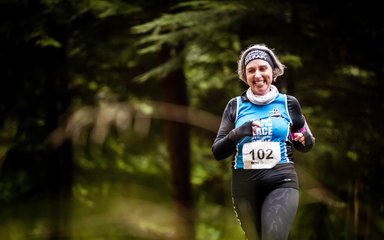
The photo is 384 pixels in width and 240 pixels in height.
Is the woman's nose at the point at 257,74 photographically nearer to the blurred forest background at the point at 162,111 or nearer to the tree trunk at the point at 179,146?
the blurred forest background at the point at 162,111

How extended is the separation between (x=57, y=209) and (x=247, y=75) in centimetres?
554

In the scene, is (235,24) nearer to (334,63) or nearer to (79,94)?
(334,63)

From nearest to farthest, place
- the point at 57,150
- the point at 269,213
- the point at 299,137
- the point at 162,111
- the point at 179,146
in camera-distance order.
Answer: the point at 269,213 → the point at 299,137 → the point at 162,111 → the point at 57,150 → the point at 179,146

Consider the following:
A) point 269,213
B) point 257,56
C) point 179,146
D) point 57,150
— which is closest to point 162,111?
point 179,146

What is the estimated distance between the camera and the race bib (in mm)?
2908

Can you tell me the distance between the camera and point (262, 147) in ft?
9.53

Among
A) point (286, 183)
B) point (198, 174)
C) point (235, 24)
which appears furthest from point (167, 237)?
point (286, 183)

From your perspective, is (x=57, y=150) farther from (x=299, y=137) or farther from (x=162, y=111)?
(x=299, y=137)

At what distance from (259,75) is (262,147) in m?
0.44

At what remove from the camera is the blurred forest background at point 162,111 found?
19.4 feet

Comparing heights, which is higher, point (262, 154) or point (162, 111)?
point (262, 154)

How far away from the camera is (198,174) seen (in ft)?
33.7

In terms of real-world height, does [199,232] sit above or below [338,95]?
below

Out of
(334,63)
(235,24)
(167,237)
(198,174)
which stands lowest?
(198,174)
